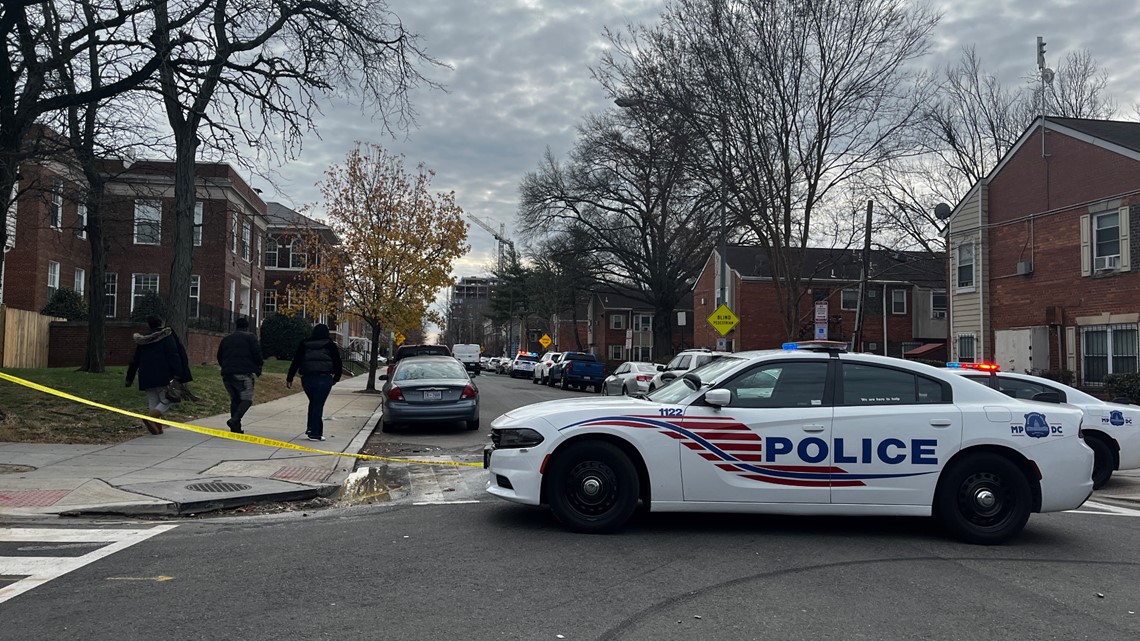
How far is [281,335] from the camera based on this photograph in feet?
136

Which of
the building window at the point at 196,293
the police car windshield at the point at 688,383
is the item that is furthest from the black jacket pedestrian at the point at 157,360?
the building window at the point at 196,293

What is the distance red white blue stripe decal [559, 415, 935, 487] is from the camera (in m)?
6.66

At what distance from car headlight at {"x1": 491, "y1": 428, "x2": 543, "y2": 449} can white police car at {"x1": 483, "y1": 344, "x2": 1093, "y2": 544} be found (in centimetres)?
2

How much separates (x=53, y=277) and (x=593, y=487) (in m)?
31.7

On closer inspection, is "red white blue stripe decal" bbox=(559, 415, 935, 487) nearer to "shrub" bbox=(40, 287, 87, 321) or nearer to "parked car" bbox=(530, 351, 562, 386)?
"shrub" bbox=(40, 287, 87, 321)

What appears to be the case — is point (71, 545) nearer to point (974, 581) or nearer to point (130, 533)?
point (130, 533)

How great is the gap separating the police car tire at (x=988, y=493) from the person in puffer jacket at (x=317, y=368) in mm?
8924

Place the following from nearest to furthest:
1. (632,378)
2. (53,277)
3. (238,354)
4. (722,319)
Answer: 1. (238,354)
2. (632,378)
3. (722,319)
4. (53,277)

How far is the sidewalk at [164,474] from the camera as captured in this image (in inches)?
305

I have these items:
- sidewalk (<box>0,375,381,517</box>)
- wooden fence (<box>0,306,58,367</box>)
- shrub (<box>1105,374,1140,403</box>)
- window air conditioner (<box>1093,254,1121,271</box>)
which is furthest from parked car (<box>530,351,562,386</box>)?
sidewalk (<box>0,375,381,517</box>)

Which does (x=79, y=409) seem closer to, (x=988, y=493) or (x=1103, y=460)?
(x=988, y=493)

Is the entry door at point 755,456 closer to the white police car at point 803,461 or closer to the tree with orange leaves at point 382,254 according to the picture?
the white police car at point 803,461

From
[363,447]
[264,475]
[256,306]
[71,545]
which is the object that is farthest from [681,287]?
[71,545]

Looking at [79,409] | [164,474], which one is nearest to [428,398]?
[79,409]
